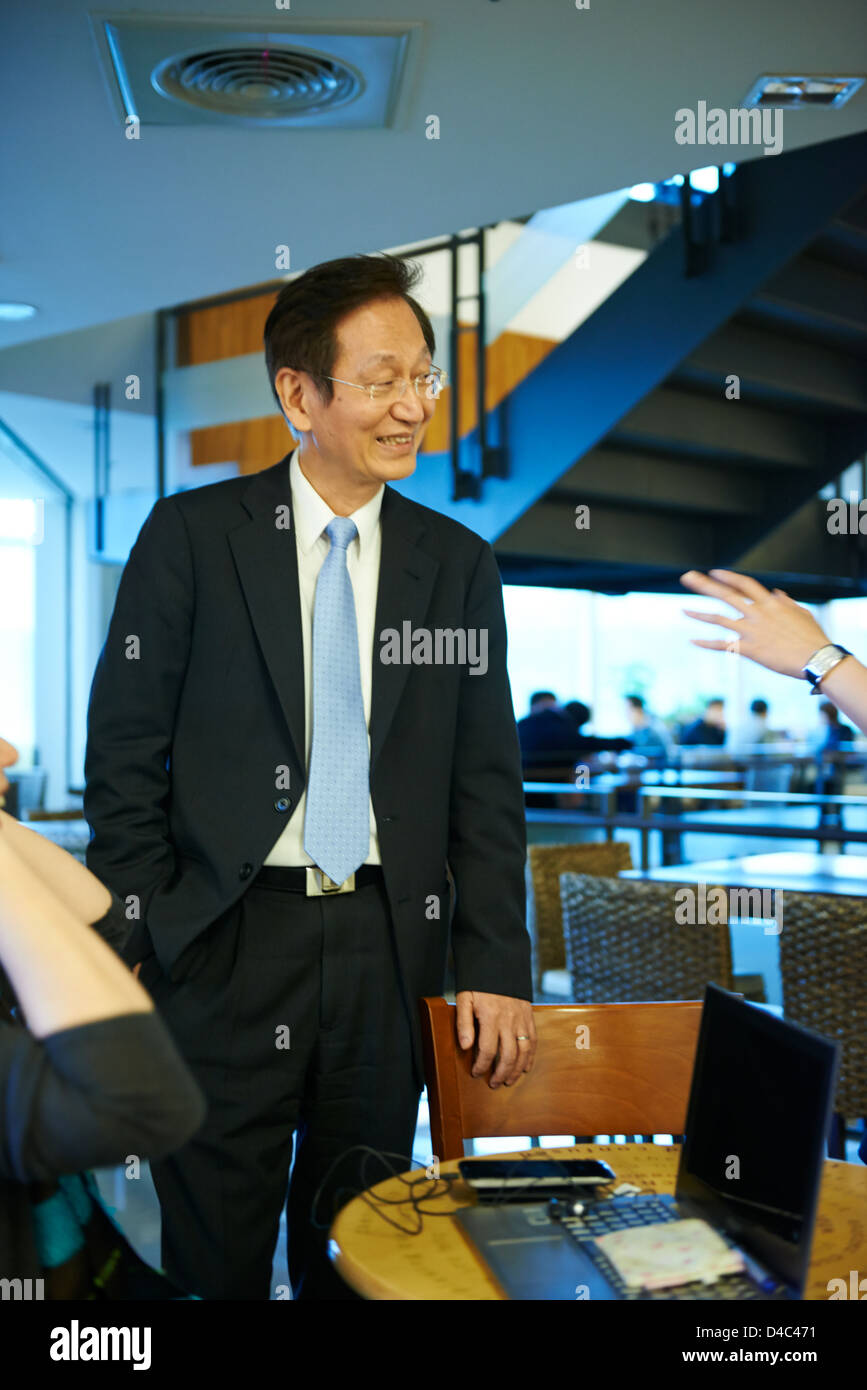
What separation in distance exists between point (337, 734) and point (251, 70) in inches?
74.3

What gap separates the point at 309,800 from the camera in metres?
1.72

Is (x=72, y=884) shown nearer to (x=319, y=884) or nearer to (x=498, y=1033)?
(x=319, y=884)

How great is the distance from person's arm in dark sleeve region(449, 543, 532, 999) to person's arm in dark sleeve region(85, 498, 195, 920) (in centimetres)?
43

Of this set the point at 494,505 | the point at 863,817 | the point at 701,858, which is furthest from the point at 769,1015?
the point at 863,817

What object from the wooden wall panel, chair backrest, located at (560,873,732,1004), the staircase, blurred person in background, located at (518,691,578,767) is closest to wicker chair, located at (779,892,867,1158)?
chair backrest, located at (560,873,732,1004)

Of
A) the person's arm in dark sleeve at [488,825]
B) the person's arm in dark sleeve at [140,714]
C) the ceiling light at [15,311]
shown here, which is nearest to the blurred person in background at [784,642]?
the person's arm in dark sleeve at [488,825]

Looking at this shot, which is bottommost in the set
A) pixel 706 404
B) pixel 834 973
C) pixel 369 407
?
pixel 834 973

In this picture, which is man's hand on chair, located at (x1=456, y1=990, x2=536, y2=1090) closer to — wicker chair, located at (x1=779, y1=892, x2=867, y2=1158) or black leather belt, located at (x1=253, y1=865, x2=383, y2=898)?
black leather belt, located at (x1=253, y1=865, x2=383, y2=898)

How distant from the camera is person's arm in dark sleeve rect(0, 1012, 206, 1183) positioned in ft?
2.85

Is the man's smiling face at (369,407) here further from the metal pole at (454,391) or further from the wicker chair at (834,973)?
the metal pole at (454,391)

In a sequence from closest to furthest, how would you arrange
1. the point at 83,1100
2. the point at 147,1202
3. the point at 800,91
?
the point at 83,1100
the point at 800,91
the point at 147,1202

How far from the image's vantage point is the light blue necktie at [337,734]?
1708mm

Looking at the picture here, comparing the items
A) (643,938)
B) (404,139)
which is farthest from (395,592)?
(404,139)

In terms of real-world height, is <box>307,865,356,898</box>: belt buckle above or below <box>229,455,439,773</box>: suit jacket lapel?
below
